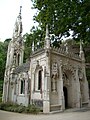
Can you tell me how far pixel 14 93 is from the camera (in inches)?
880

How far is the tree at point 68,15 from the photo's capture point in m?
13.6

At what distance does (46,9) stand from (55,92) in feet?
30.8

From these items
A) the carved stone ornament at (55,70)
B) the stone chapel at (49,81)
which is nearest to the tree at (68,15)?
the stone chapel at (49,81)

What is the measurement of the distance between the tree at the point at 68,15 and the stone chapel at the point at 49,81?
7.78 feet

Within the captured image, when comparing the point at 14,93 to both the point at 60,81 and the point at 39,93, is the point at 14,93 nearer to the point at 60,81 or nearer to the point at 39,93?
the point at 39,93

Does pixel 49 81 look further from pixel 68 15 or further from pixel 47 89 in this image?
pixel 68 15

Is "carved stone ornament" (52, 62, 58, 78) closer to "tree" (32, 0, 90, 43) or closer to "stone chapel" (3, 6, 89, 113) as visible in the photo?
"stone chapel" (3, 6, 89, 113)

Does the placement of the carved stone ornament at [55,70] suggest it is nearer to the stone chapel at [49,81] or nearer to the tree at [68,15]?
the stone chapel at [49,81]

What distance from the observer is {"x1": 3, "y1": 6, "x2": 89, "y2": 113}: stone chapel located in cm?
1656

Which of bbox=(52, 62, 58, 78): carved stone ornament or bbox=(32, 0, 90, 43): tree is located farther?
bbox=(52, 62, 58, 78): carved stone ornament

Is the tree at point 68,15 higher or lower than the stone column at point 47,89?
higher

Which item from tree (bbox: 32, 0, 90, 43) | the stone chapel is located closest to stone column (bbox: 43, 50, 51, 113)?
the stone chapel

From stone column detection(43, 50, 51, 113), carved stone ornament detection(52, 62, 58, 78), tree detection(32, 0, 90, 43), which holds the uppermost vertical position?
tree detection(32, 0, 90, 43)

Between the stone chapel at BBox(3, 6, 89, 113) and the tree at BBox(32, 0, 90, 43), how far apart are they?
237cm
